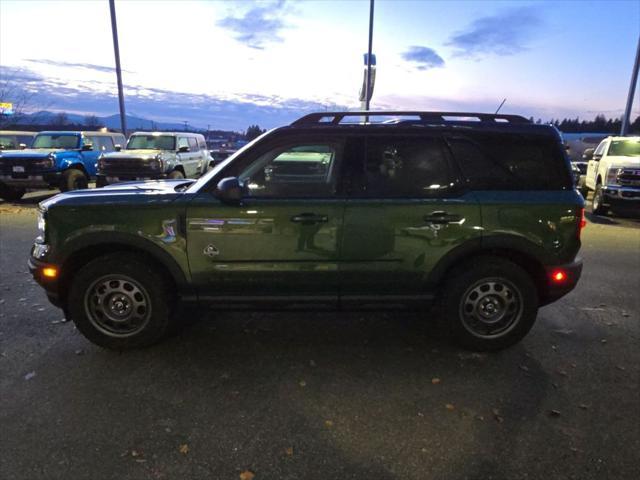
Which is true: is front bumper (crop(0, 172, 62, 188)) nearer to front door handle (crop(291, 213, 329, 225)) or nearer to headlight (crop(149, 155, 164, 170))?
headlight (crop(149, 155, 164, 170))

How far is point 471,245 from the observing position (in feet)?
12.7

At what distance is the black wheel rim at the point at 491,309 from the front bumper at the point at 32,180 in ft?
41.6

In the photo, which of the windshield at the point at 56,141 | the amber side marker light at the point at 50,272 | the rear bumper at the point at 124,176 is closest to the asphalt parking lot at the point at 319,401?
the amber side marker light at the point at 50,272

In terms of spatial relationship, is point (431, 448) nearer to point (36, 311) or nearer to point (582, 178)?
point (36, 311)

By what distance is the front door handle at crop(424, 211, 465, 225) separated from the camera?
3812 mm

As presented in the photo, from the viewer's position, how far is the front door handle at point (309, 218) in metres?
3.77

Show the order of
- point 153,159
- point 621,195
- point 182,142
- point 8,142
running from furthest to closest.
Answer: point 8,142 → point 182,142 → point 153,159 → point 621,195

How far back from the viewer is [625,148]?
13.0 m

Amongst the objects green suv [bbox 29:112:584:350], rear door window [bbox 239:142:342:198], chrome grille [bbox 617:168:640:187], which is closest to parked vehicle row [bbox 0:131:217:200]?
green suv [bbox 29:112:584:350]

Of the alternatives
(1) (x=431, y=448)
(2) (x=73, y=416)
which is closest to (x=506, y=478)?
(1) (x=431, y=448)

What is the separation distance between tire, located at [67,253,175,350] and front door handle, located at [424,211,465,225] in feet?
7.30

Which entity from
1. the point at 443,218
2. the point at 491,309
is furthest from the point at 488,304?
the point at 443,218

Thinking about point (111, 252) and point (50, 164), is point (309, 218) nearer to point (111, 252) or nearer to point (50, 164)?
point (111, 252)

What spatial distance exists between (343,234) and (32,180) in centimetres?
1228
